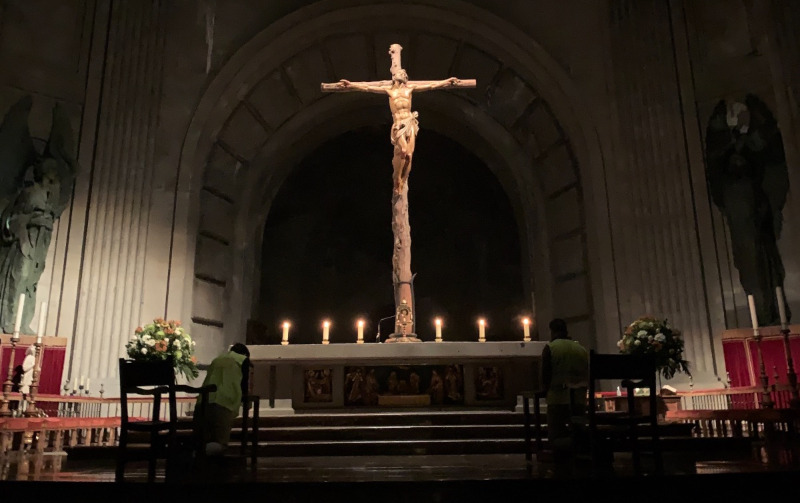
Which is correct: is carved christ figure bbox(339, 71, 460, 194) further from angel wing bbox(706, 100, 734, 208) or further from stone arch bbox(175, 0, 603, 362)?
angel wing bbox(706, 100, 734, 208)

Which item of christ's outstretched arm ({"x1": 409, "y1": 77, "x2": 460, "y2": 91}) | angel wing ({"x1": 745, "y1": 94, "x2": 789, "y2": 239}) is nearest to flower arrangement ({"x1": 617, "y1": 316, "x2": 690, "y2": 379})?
angel wing ({"x1": 745, "y1": 94, "x2": 789, "y2": 239})

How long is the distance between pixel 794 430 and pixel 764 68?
5.20 meters

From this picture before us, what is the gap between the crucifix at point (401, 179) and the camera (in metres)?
7.24

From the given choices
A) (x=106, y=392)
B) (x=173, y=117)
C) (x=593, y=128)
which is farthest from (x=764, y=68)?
(x=106, y=392)

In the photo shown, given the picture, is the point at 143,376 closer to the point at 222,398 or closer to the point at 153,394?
the point at 153,394

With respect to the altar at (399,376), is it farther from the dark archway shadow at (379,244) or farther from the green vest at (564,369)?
the dark archway shadow at (379,244)

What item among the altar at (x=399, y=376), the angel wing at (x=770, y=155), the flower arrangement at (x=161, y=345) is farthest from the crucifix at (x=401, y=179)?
the angel wing at (x=770, y=155)

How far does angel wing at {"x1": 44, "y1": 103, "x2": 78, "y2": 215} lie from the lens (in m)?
8.77

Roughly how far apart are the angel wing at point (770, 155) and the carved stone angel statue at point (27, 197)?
943cm

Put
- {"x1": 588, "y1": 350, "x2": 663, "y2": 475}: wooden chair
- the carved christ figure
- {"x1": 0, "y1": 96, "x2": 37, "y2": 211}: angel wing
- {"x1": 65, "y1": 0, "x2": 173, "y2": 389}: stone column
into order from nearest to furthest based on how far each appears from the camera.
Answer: {"x1": 588, "y1": 350, "x2": 663, "y2": 475}: wooden chair
the carved christ figure
{"x1": 65, "y1": 0, "x2": 173, "y2": 389}: stone column
{"x1": 0, "y1": 96, "x2": 37, "y2": 211}: angel wing

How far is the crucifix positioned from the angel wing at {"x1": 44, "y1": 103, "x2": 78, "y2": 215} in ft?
12.9

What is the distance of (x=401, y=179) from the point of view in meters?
7.65

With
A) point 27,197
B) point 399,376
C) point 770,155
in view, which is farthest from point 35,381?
point 770,155

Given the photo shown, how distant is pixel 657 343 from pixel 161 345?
196 inches
